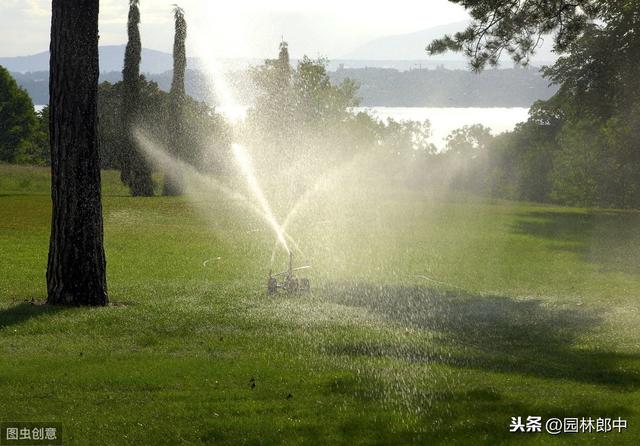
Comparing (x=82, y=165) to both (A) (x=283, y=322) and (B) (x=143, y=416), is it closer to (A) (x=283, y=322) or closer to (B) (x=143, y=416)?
(A) (x=283, y=322)

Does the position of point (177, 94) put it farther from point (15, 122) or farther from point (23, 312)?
point (23, 312)

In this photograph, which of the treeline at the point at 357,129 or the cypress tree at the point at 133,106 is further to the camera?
the cypress tree at the point at 133,106

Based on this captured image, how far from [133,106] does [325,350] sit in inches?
2275

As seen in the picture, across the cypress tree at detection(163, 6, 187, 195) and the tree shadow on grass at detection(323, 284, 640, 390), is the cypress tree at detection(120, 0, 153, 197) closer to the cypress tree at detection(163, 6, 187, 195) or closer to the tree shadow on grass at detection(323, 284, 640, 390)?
the cypress tree at detection(163, 6, 187, 195)

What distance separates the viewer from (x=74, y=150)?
14219 mm

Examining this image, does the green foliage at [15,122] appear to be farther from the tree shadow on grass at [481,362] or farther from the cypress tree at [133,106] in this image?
the tree shadow on grass at [481,362]

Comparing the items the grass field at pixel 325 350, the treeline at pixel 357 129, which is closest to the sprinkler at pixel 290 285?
the grass field at pixel 325 350

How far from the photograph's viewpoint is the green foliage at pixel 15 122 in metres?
90.4

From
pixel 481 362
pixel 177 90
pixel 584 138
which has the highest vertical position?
pixel 177 90

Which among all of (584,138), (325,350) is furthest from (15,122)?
(325,350)

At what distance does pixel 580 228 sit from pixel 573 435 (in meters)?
33.6

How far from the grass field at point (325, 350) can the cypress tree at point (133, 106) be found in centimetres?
2991

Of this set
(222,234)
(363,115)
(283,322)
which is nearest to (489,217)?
(222,234)

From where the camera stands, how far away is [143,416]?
7.85 m
